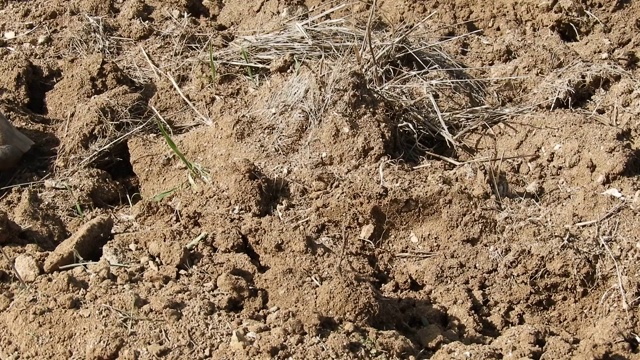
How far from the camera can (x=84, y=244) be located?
3.69 meters

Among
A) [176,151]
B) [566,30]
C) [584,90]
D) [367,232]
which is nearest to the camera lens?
[367,232]

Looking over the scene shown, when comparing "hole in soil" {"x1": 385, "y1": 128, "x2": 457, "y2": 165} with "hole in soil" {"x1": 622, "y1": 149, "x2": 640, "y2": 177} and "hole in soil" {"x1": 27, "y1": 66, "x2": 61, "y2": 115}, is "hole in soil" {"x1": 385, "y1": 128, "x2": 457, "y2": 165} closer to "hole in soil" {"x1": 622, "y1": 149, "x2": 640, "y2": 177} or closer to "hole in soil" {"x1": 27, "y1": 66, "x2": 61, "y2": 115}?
"hole in soil" {"x1": 622, "y1": 149, "x2": 640, "y2": 177}

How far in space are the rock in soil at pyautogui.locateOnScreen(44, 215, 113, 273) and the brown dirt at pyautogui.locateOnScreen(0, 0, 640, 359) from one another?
0.5 inches

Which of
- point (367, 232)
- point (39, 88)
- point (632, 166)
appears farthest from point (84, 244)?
point (632, 166)

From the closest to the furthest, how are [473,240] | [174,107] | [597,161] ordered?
1. [473,240]
2. [597,161]
3. [174,107]

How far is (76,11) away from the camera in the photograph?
5242mm

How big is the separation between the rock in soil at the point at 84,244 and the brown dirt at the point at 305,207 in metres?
0.01

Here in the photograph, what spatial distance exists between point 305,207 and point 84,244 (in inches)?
34.8

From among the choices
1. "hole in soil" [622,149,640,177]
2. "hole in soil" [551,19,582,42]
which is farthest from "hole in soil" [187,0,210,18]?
"hole in soil" [622,149,640,177]

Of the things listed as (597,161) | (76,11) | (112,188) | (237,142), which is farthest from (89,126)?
(597,161)

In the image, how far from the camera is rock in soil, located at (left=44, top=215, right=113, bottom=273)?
3586 mm

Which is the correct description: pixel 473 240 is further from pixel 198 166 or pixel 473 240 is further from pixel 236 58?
pixel 236 58

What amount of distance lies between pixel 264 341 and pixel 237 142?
1.29 metres

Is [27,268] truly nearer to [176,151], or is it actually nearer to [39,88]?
[176,151]
